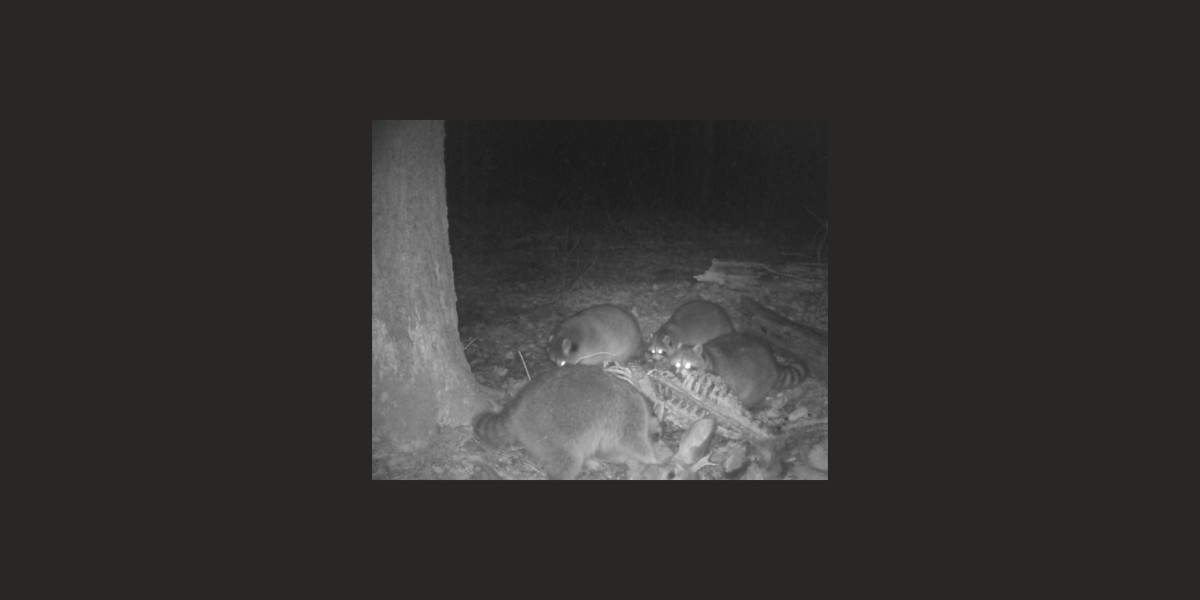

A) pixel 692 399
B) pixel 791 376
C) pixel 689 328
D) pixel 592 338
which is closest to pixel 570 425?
pixel 592 338

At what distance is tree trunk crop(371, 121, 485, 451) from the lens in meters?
6.51

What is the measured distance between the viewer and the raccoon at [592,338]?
6961 millimetres

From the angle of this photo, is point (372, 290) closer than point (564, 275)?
Yes

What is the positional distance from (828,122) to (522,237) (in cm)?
270

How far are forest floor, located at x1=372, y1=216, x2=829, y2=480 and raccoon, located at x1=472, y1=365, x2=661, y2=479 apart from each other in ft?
0.51

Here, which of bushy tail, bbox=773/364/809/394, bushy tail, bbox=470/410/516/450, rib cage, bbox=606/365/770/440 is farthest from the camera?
bushy tail, bbox=773/364/809/394

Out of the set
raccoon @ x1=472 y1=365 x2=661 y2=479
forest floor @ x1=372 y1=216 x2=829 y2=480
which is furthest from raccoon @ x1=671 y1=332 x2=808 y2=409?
raccoon @ x1=472 y1=365 x2=661 y2=479

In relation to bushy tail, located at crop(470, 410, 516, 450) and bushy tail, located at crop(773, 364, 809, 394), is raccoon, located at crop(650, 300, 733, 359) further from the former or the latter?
bushy tail, located at crop(470, 410, 516, 450)

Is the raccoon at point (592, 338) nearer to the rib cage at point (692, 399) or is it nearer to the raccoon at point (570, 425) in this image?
the rib cage at point (692, 399)

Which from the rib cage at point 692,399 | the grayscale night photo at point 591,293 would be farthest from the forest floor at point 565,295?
the rib cage at point 692,399

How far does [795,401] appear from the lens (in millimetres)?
6898

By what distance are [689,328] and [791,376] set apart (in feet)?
3.19

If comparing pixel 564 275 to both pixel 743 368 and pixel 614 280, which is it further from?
pixel 743 368

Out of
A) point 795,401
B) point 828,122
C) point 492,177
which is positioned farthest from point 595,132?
point 795,401
